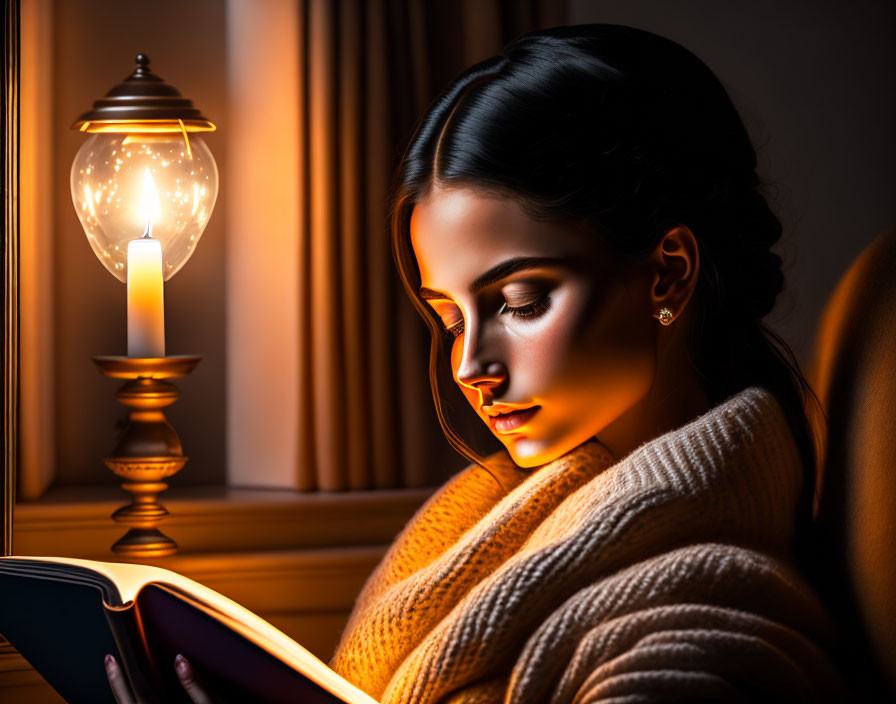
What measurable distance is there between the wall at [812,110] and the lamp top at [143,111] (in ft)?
2.73

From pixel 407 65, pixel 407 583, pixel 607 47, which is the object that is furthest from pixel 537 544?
pixel 407 65

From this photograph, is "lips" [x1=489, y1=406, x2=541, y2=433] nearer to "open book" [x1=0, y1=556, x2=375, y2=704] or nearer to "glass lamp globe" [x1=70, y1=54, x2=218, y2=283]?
"open book" [x1=0, y1=556, x2=375, y2=704]

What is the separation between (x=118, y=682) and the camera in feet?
2.63

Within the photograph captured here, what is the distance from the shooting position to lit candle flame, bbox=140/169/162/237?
4.50 ft

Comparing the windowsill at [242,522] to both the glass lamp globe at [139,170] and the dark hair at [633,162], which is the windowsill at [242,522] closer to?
the glass lamp globe at [139,170]

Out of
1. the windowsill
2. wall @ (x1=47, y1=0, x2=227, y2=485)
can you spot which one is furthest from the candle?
wall @ (x1=47, y1=0, x2=227, y2=485)

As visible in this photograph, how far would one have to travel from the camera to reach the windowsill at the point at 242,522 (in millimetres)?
1508

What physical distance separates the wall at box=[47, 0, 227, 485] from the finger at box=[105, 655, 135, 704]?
0.95 meters

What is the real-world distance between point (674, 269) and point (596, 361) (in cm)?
11

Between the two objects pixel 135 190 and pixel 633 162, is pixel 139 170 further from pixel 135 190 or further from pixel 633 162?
pixel 633 162

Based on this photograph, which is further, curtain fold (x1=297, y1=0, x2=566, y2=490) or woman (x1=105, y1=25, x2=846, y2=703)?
curtain fold (x1=297, y1=0, x2=566, y2=490)

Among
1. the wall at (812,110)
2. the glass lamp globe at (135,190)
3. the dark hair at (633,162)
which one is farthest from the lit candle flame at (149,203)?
Answer: the wall at (812,110)

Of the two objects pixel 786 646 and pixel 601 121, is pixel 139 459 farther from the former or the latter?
pixel 786 646

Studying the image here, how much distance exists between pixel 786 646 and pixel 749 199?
1.31 feet
